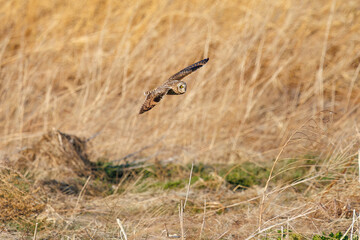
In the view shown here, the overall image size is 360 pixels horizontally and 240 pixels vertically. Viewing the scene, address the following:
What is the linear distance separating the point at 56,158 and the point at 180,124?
1.30m

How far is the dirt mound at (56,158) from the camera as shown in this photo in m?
3.69

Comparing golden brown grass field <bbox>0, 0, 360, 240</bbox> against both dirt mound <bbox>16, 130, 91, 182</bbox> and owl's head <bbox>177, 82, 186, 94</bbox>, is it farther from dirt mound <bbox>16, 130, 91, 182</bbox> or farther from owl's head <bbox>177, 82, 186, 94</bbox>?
owl's head <bbox>177, 82, 186, 94</bbox>

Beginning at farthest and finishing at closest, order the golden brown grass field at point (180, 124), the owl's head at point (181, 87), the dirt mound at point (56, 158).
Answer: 1. the dirt mound at point (56, 158)
2. the golden brown grass field at point (180, 124)
3. the owl's head at point (181, 87)

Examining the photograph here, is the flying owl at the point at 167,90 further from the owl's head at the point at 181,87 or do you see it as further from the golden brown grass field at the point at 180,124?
the golden brown grass field at the point at 180,124

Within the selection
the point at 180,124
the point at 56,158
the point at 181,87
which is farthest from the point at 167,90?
the point at 180,124

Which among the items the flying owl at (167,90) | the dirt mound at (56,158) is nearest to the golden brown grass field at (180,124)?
the dirt mound at (56,158)

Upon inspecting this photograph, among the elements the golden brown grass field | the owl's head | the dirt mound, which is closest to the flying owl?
the owl's head

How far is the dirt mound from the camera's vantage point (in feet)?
12.1

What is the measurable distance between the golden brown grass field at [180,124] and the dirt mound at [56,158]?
0.01m

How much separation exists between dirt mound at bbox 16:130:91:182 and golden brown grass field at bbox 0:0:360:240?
0.01 metres

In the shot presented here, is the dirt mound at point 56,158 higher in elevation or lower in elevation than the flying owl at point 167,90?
lower

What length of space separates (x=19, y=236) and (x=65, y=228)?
25 centimetres

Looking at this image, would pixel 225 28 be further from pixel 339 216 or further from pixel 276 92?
pixel 339 216

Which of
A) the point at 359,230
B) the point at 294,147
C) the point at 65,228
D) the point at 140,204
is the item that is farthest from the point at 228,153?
the point at 359,230
